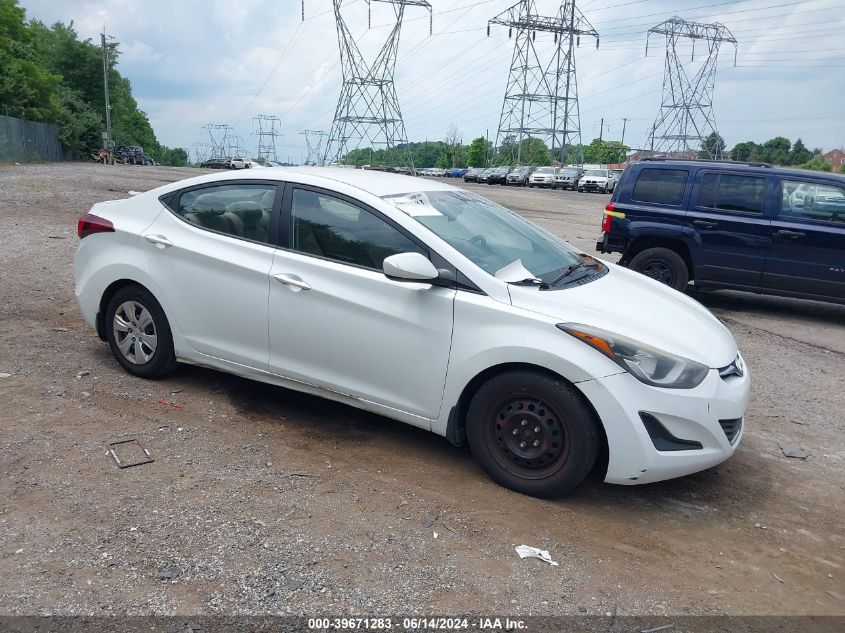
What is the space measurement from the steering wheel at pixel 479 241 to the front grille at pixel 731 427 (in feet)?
5.49

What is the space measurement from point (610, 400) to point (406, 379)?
116cm

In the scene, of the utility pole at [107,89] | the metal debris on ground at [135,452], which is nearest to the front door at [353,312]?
the metal debris on ground at [135,452]

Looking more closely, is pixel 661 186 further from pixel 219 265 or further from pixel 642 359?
pixel 219 265

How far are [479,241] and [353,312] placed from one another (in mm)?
890

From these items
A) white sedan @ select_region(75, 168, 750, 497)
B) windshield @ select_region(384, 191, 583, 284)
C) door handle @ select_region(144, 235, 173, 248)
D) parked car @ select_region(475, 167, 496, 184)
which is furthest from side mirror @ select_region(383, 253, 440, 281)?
parked car @ select_region(475, 167, 496, 184)

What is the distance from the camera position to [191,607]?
2.82m

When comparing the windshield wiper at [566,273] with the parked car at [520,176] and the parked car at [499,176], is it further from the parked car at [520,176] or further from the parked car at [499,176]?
the parked car at [499,176]

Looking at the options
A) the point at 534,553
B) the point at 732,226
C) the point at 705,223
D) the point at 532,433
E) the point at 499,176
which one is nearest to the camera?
the point at 534,553

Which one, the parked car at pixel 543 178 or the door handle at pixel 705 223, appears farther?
the parked car at pixel 543 178

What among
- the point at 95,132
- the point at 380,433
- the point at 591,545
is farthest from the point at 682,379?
the point at 95,132

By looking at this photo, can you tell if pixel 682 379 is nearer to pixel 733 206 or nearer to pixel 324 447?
pixel 324 447

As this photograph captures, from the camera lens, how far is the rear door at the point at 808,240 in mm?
8250

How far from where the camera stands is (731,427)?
12.5 feet

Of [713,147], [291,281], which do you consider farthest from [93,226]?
[713,147]
